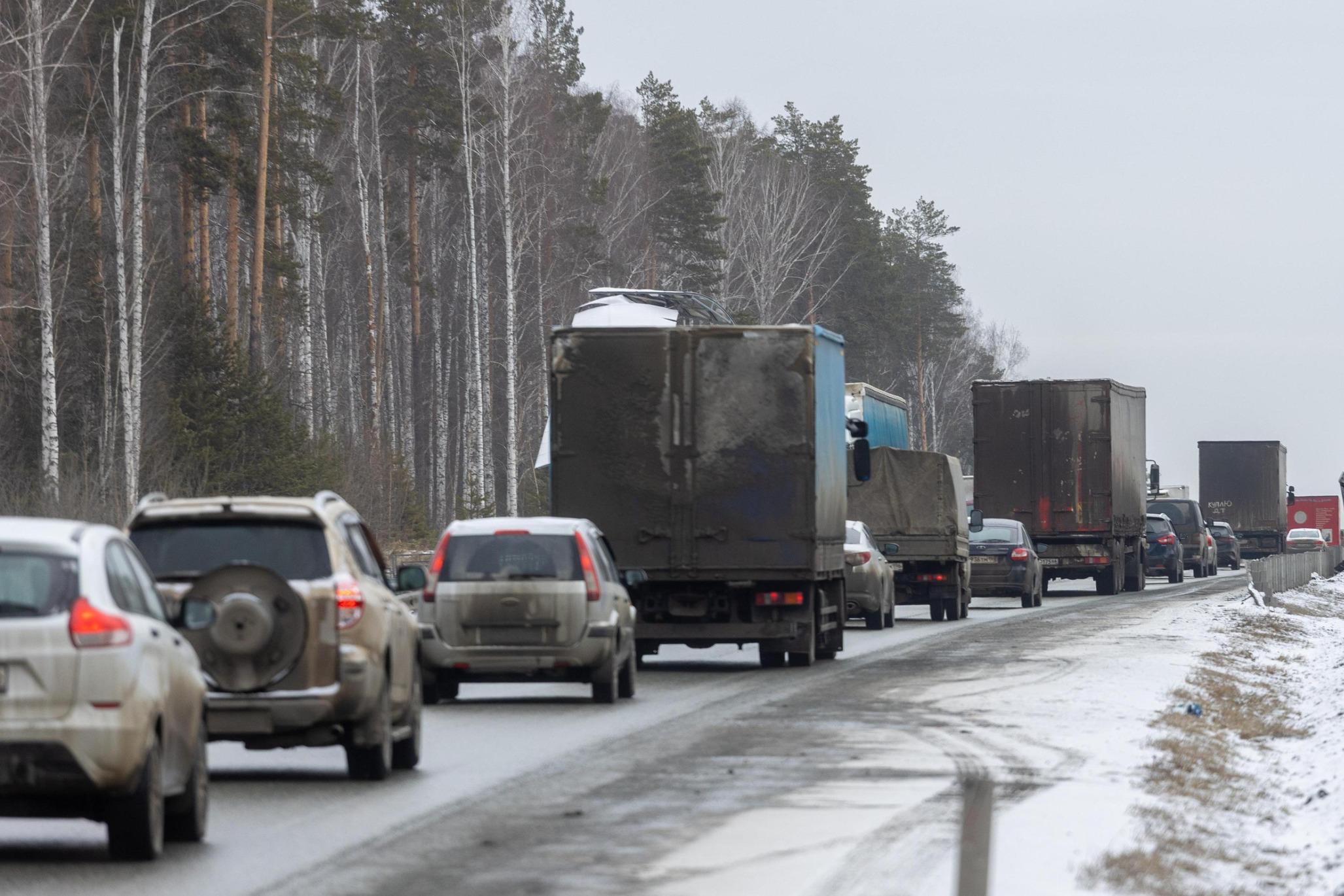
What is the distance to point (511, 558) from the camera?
59.5 ft

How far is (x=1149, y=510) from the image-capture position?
195 ft

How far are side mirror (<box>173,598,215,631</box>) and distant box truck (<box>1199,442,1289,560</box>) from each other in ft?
220

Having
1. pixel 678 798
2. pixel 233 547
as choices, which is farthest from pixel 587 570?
pixel 678 798

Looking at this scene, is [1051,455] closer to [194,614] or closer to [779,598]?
[779,598]

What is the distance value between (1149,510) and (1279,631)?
24.8 meters

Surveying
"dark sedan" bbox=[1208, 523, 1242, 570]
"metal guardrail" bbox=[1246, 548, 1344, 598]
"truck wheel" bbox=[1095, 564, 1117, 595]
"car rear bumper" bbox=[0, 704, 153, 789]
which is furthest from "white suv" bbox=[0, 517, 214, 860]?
"dark sedan" bbox=[1208, 523, 1242, 570]

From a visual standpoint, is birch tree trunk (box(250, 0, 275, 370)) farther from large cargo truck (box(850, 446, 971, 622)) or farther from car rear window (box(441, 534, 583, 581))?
car rear window (box(441, 534, 583, 581))

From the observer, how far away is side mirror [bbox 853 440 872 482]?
2495cm

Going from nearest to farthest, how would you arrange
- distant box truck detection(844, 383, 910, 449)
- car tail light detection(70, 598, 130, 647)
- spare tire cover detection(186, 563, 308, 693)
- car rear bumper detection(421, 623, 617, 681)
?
car tail light detection(70, 598, 130, 647)
spare tire cover detection(186, 563, 308, 693)
car rear bumper detection(421, 623, 617, 681)
distant box truck detection(844, 383, 910, 449)

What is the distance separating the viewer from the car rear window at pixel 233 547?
12148mm

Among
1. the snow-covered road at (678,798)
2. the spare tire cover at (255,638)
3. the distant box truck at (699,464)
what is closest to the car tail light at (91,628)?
the snow-covered road at (678,798)

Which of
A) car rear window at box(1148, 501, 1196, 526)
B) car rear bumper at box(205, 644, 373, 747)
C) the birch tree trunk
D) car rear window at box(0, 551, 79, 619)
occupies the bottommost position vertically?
car rear bumper at box(205, 644, 373, 747)

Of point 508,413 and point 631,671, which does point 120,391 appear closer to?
point 508,413

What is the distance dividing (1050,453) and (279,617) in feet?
109
